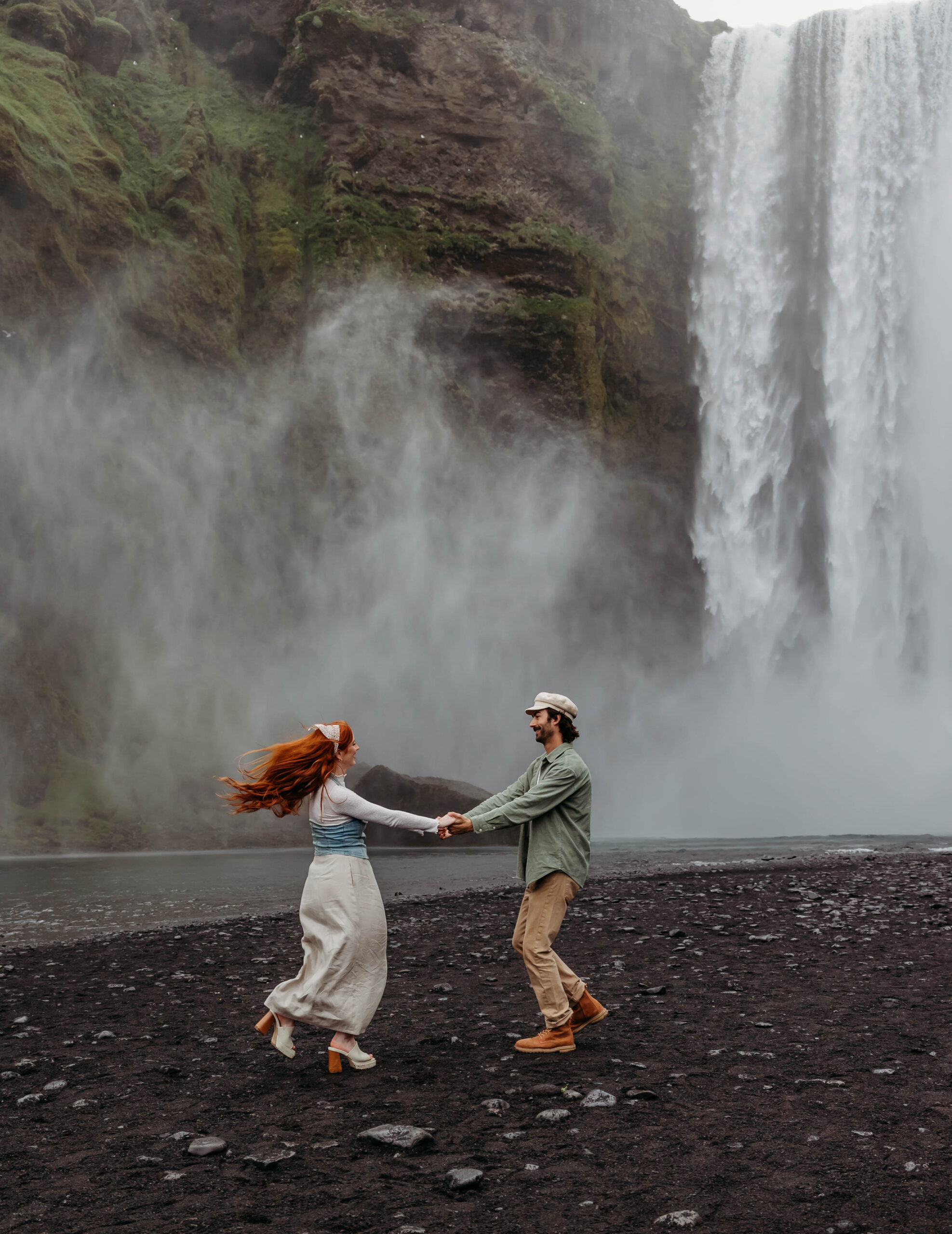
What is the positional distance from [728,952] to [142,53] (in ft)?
149

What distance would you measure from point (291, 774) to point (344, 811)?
419 mm

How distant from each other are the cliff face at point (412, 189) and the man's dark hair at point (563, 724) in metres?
32.4

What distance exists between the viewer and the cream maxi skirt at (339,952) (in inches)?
245

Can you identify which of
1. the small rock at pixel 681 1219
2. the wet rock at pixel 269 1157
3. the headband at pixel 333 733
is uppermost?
the headband at pixel 333 733

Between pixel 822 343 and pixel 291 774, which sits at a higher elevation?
pixel 822 343

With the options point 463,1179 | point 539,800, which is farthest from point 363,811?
point 463,1179

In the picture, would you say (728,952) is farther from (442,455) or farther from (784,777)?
(442,455)

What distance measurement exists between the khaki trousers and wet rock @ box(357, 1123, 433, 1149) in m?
1.58

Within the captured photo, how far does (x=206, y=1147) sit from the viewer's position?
490 cm

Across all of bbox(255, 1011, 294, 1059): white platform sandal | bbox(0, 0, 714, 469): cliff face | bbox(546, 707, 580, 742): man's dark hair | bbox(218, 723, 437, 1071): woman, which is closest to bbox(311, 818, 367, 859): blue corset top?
bbox(218, 723, 437, 1071): woman

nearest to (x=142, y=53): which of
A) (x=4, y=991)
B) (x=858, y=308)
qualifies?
(x=858, y=308)

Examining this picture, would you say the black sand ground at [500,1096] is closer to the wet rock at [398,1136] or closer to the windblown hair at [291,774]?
the wet rock at [398,1136]

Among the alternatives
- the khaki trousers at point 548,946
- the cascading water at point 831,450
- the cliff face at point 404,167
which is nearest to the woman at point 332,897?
the khaki trousers at point 548,946

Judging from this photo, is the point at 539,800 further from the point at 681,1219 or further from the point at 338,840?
the point at 681,1219
